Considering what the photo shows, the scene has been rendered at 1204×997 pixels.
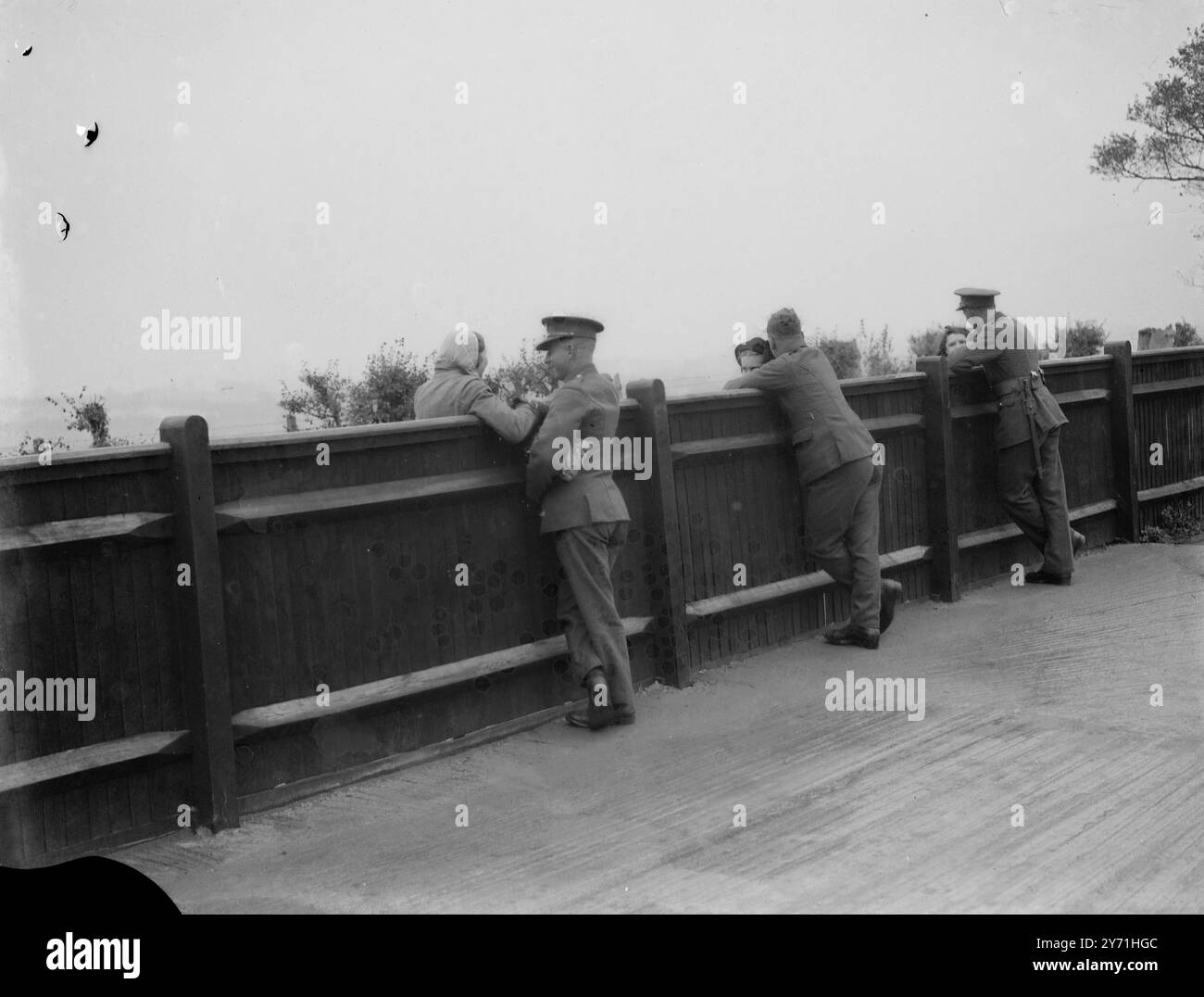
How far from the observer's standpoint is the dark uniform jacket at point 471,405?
674cm

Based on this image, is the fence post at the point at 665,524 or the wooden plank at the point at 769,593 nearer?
the fence post at the point at 665,524

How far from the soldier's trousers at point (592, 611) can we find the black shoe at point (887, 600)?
268 centimetres

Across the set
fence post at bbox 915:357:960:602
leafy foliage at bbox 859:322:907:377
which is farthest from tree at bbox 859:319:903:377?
fence post at bbox 915:357:960:602

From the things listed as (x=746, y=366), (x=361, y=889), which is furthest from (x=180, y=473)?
(x=746, y=366)

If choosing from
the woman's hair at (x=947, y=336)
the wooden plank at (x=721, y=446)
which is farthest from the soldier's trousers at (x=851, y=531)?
the woman's hair at (x=947, y=336)

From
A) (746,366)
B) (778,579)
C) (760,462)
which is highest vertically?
Result: (746,366)

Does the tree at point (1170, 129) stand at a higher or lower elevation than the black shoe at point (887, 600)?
higher

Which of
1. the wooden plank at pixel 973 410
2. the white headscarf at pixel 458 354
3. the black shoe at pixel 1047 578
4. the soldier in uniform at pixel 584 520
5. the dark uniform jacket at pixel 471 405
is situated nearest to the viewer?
the dark uniform jacket at pixel 471 405

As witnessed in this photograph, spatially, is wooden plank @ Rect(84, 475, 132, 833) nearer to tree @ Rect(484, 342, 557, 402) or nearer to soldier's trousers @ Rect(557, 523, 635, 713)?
soldier's trousers @ Rect(557, 523, 635, 713)

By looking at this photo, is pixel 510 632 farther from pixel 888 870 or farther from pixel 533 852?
pixel 888 870

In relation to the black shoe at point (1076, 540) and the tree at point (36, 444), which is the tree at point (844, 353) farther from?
the tree at point (36, 444)

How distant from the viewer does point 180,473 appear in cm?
546

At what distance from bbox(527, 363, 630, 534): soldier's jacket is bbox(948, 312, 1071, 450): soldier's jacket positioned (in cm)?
454

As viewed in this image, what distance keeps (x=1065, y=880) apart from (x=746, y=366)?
4.87 m
